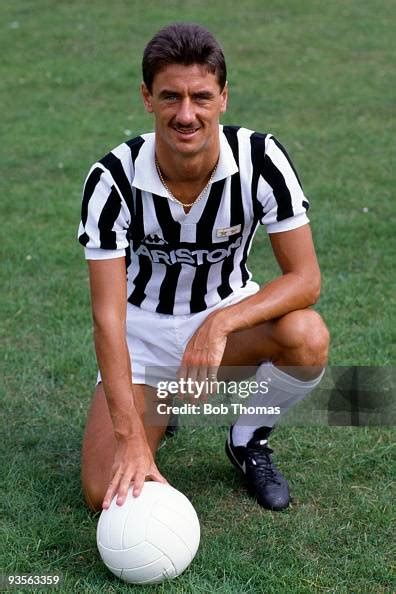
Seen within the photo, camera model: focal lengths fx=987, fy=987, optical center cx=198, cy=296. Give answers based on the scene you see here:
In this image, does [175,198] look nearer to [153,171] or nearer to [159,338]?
[153,171]

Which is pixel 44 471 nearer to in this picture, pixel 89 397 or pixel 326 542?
pixel 89 397

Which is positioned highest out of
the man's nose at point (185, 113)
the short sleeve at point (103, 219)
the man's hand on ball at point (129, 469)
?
the man's nose at point (185, 113)

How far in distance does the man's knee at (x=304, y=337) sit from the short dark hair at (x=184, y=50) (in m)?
0.90

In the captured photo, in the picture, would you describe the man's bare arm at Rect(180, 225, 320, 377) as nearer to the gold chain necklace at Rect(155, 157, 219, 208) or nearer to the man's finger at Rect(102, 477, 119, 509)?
the gold chain necklace at Rect(155, 157, 219, 208)

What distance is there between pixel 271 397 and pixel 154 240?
0.75 meters

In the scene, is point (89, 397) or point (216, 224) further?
point (89, 397)

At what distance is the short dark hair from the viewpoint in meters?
3.24

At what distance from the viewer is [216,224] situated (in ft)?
11.8

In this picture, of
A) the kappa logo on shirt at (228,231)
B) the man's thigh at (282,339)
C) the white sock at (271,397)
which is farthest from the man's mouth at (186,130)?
the white sock at (271,397)

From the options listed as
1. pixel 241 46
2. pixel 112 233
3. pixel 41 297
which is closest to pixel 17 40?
pixel 241 46

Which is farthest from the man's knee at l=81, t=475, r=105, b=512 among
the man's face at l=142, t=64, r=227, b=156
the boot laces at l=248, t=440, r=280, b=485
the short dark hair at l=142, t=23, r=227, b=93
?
the short dark hair at l=142, t=23, r=227, b=93

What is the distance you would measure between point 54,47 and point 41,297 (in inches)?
283

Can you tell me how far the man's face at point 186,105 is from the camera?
327 centimetres

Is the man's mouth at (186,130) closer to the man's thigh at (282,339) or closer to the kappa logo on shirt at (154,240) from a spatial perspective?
the kappa logo on shirt at (154,240)
